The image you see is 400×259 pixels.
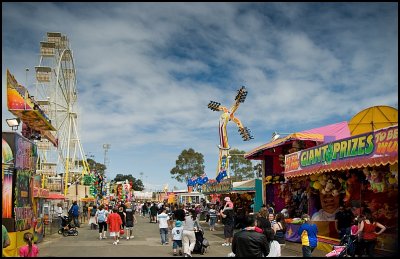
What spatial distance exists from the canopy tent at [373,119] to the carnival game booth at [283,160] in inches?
56.1

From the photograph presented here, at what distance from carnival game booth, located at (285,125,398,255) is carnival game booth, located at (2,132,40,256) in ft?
30.0

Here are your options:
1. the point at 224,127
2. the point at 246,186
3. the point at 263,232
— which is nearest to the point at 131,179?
the point at 224,127

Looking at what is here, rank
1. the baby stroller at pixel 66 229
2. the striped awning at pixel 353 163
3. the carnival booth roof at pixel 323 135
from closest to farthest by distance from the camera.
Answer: the striped awning at pixel 353 163
the carnival booth roof at pixel 323 135
the baby stroller at pixel 66 229

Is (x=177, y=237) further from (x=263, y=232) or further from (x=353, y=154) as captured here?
(x=353, y=154)

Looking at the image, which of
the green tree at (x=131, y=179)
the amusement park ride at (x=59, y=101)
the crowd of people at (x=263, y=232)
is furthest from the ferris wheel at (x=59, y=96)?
the green tree at (x=131, y=179)

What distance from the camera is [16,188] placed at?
13.3m

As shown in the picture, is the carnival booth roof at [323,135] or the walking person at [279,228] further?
the carnival booth roof at [323,135]

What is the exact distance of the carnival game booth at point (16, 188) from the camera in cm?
1226

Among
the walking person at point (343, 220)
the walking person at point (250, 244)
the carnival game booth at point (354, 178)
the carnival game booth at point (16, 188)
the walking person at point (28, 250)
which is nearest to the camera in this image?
the walking person at point (250, 244)

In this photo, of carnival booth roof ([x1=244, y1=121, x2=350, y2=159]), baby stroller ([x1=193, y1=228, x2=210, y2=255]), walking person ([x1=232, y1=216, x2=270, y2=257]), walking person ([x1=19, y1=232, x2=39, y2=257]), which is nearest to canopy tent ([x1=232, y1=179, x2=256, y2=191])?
carnival booth roof ([x1=244, y1=121, x2=350, y2=159])

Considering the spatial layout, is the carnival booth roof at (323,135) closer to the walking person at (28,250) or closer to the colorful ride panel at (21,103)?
the colorful ride panel at (21,103)

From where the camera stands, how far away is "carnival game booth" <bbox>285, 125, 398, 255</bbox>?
10117 mm

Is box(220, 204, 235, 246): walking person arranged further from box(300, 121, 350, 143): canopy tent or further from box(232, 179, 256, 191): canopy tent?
box(232, 179, 256, 191): canopy tent

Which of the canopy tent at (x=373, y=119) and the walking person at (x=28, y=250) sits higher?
the canopy tent at (x=373, y=119)
